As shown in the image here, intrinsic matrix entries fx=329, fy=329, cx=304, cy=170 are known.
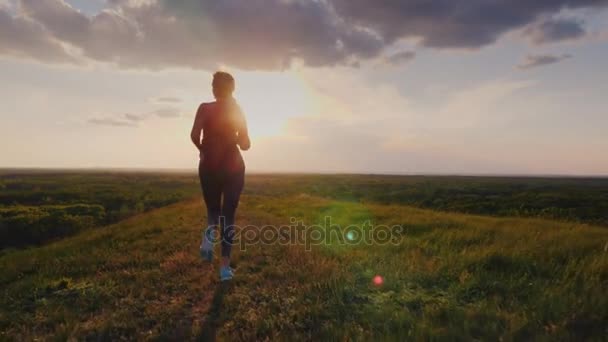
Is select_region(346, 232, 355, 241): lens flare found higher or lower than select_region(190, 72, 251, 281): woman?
lower

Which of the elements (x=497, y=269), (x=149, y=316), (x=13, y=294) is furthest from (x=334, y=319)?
(x=13, y=294)

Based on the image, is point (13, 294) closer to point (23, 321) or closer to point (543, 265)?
point (23, 321)

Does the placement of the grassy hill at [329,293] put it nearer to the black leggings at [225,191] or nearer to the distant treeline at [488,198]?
the black leggings at [225,191]

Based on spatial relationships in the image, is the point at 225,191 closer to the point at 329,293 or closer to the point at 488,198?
the point at 329,293

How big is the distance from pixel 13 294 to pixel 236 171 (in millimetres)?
3392

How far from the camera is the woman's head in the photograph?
4.65 metres

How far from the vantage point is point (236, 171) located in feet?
15.5

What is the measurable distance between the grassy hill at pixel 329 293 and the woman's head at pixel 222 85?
104 inches

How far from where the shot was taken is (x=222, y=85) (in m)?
4.66

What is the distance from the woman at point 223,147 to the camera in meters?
4.62

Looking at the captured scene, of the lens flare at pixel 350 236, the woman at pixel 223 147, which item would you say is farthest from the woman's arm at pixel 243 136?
the lens flare at pixel 350 236

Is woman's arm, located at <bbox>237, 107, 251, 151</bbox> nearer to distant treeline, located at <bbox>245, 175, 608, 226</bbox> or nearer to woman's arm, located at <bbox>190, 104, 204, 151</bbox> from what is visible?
woman's arm, located at <bbox>190, 104, 204, 151</bbox>

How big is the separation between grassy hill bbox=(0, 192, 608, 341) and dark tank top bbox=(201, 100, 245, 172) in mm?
1668

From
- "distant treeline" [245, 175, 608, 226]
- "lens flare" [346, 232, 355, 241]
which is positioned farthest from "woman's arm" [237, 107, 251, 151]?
"distant treeline" [245, 175, 608, 226]
